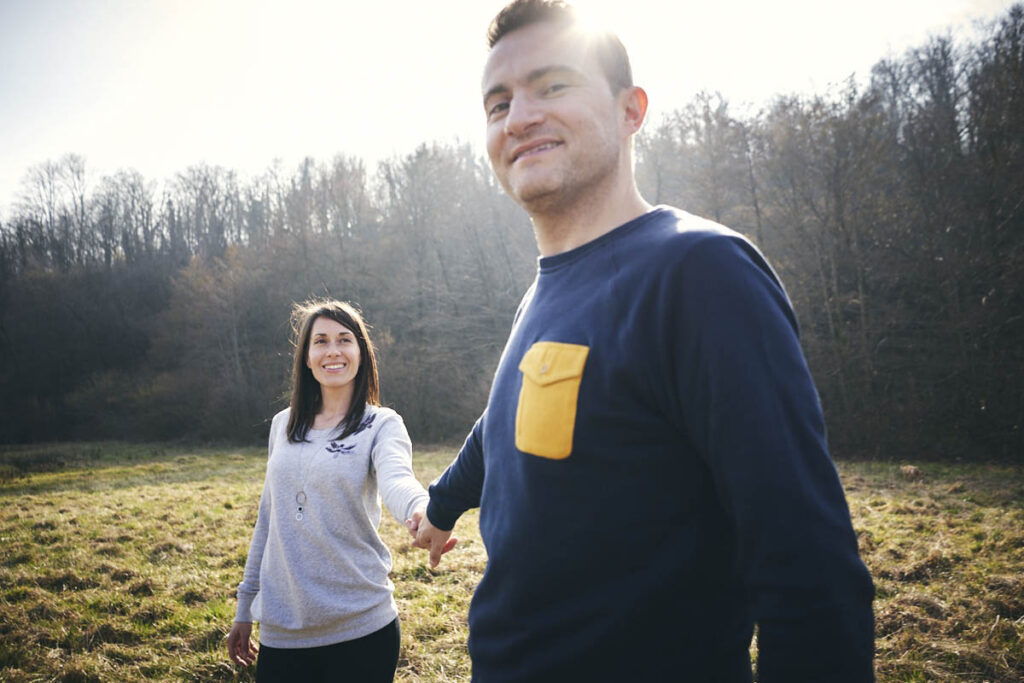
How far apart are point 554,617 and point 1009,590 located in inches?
237

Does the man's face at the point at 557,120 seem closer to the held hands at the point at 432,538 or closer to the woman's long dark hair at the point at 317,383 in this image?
the held hands at the point at 432,538

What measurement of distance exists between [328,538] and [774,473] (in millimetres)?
2173

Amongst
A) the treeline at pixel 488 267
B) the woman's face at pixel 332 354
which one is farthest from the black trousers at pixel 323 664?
the treeline at pixel 488 267

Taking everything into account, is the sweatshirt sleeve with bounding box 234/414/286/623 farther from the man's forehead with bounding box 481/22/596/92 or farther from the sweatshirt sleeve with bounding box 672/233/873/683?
the sweatshirt sleeve with bounding box 672/233/873/683

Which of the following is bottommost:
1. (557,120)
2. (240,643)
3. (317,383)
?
(240,643)

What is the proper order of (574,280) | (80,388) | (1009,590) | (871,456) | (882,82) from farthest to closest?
(80,388), (882,82), (871,456), (1009,590), (574,280)

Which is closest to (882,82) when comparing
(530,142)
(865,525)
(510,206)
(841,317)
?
(841,317)

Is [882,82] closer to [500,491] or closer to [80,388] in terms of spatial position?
[500,491]

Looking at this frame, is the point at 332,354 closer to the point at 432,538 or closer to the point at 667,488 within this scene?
the point at 432,538

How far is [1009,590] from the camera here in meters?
4.77

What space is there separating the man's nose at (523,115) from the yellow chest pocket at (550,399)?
25.6 inches

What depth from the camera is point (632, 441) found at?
1.12 meters

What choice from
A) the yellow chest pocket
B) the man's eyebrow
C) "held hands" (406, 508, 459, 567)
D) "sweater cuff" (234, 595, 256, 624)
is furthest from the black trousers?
the man's eyebrow

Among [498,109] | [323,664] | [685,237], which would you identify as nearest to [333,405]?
[323,664]
